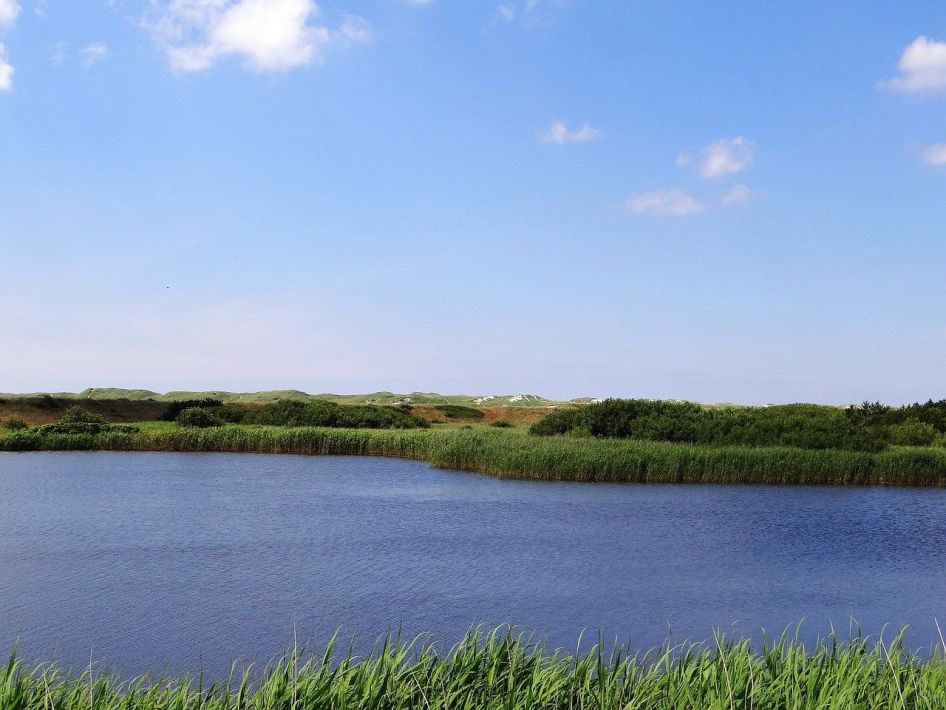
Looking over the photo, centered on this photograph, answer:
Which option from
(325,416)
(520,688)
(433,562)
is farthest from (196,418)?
(520,688)

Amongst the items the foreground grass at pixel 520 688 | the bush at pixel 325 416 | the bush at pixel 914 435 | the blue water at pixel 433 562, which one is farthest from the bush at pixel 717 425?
the foreground grass at pixel 520 688

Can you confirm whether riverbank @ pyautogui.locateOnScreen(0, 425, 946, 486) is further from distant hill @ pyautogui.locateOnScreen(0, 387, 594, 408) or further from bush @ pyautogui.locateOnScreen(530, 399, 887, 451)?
distant hill @ pyautogui.locateOnScreen(0, 387, 594, 408)

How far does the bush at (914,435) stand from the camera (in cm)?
3375

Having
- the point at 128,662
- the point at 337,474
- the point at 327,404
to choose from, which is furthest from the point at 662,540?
the point at 327,404

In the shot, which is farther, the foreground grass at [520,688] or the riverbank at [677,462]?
the riverbank at [677,462]

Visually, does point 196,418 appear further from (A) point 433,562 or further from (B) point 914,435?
(B) point 914,435

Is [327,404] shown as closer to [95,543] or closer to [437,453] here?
[437,453]

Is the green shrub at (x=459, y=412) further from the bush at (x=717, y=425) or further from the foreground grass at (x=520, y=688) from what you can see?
the foreground grass at (x=520, y=688)

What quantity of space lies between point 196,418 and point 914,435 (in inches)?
1243

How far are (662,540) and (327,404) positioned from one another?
102ft

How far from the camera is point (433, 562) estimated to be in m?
14.2

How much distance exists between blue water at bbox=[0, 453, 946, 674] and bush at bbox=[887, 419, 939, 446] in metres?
9.48

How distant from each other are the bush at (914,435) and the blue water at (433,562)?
948cm

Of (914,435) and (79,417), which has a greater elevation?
(914,435)
